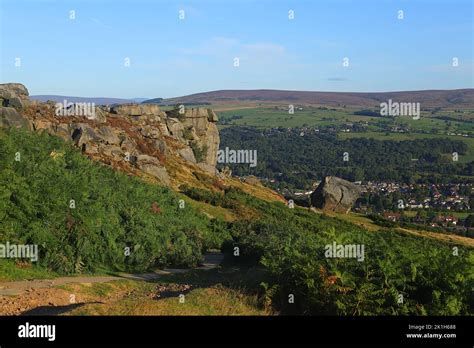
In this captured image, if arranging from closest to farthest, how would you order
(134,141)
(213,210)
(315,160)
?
(213,210)
(134,141)
(315,160)

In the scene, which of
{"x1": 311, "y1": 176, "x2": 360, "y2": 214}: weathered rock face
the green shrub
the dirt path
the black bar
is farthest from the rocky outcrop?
the black bar

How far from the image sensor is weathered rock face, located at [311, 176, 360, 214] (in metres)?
54.1

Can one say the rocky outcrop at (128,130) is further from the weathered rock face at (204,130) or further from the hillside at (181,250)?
the hillside at (181,250)

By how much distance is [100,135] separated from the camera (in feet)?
138

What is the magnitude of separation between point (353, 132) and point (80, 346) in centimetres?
16269

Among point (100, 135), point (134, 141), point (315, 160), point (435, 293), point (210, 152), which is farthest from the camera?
point (315, 160)

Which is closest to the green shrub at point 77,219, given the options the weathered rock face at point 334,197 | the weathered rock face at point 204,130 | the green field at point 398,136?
the weathered rock face at point 334,197

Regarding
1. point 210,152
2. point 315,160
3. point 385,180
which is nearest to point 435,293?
point 210,152

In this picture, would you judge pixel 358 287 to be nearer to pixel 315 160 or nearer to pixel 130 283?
pixel 130 283

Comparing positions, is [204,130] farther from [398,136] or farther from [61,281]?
[398,136]

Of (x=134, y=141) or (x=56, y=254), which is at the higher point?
(x=134, y=141)

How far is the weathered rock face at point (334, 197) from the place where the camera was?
54062mm

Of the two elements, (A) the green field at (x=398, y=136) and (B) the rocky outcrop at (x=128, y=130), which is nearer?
(B) the rocky outcrop at (x=128, y=130)

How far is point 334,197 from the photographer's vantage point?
5416 cm
